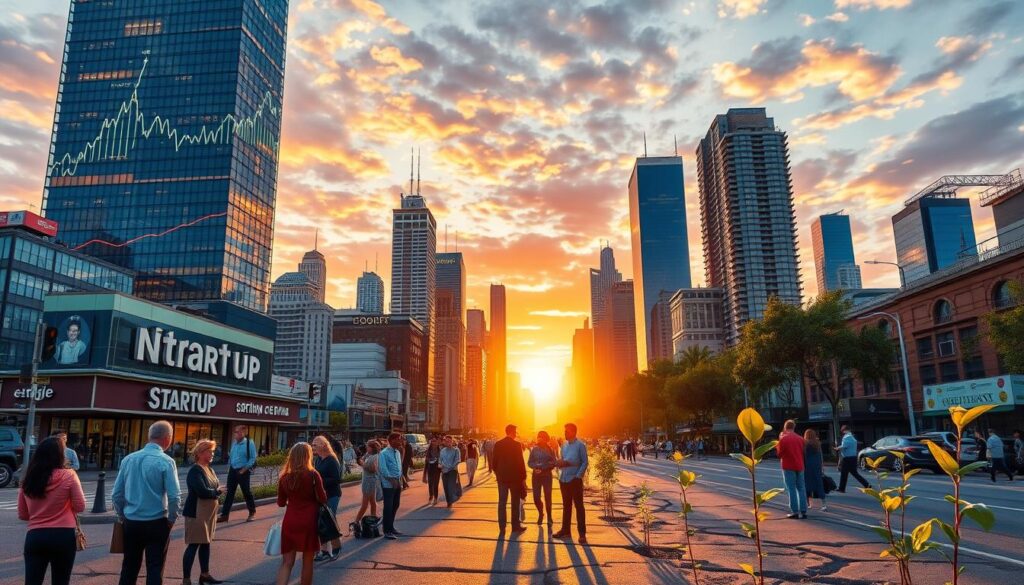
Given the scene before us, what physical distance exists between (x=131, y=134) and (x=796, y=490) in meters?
137

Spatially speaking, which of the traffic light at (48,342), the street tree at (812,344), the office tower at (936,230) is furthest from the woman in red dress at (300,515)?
the office tower at (936,230)

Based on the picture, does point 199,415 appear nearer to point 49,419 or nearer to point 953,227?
point 49,419

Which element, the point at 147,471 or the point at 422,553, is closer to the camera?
the point at 147,471

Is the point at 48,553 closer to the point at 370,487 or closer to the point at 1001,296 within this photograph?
the point at 370,487

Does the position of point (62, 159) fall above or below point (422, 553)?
above

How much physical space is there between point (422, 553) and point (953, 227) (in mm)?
215327

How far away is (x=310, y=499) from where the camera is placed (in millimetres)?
6777

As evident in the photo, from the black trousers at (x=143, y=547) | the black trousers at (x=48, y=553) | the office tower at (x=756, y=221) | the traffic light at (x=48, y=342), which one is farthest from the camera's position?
the office tower at (x=756, y=221)

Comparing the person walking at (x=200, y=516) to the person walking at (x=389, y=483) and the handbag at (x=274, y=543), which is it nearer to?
the handbag at (x=274, y=543)

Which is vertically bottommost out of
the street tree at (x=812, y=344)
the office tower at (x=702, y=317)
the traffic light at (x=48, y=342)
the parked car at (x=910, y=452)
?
the parked car at (x=910, y=452)

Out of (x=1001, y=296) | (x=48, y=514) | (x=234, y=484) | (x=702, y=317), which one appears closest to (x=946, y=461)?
(x=48, y=514)

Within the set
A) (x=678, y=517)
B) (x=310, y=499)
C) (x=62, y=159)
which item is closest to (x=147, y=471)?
(x=310, y=499)

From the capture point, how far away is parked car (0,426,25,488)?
893 inches

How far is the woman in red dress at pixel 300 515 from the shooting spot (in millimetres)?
6613
